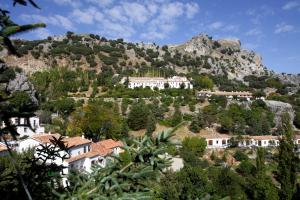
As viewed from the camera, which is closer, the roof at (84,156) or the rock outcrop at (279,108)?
the roof at (84,156)

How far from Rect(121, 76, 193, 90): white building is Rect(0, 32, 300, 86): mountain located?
11670 millimetres

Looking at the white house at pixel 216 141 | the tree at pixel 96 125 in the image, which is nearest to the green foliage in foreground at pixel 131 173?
the tree at pixel 96 125

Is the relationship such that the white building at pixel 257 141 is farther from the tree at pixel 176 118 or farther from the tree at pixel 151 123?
the tree at pixel 151 123

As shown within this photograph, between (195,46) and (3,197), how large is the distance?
14585 centimetres

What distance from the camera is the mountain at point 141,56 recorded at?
101062mm

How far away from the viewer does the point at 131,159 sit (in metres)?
4.52

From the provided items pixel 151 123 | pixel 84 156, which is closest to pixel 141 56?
pixel 151 123

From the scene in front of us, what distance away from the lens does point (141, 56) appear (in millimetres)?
120062

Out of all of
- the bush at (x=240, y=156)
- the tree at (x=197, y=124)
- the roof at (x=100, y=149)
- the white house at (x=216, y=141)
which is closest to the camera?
the roof at (x=100, y=149)

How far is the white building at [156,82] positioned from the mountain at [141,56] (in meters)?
11.7

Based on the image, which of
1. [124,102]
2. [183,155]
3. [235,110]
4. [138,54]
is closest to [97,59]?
[138,54]

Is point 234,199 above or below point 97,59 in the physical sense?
below

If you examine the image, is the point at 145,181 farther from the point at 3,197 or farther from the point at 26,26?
the point at 26,26

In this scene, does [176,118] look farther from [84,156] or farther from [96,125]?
[84,156]
